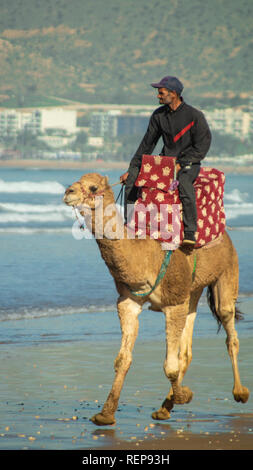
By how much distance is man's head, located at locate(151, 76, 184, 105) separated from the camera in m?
8.62

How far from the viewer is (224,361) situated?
36.4 ft

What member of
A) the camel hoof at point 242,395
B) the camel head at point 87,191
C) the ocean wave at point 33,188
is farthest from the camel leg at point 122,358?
the ocean wave at point 33,188

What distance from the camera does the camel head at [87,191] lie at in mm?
7301

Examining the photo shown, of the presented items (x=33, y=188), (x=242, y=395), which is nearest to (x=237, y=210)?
(x=33, y=188)

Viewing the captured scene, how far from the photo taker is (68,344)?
1223 cm

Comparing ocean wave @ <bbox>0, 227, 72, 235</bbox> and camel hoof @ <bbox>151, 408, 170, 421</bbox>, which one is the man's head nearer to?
camel hoof @ <bbox>151, 408, 170, 421</bbox>

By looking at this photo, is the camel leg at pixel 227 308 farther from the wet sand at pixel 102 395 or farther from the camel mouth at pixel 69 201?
the camel mouth at pixel 69 201

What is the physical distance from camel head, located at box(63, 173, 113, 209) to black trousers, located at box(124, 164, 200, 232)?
996 mm

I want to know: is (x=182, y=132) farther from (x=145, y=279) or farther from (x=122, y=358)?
(x=122, y=358)

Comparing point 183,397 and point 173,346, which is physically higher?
point 173,346

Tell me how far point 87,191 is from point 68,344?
16.6 ft

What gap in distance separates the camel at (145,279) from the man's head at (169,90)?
1262mm

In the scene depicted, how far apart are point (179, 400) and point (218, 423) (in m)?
0.51

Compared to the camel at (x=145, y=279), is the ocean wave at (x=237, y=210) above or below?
above
